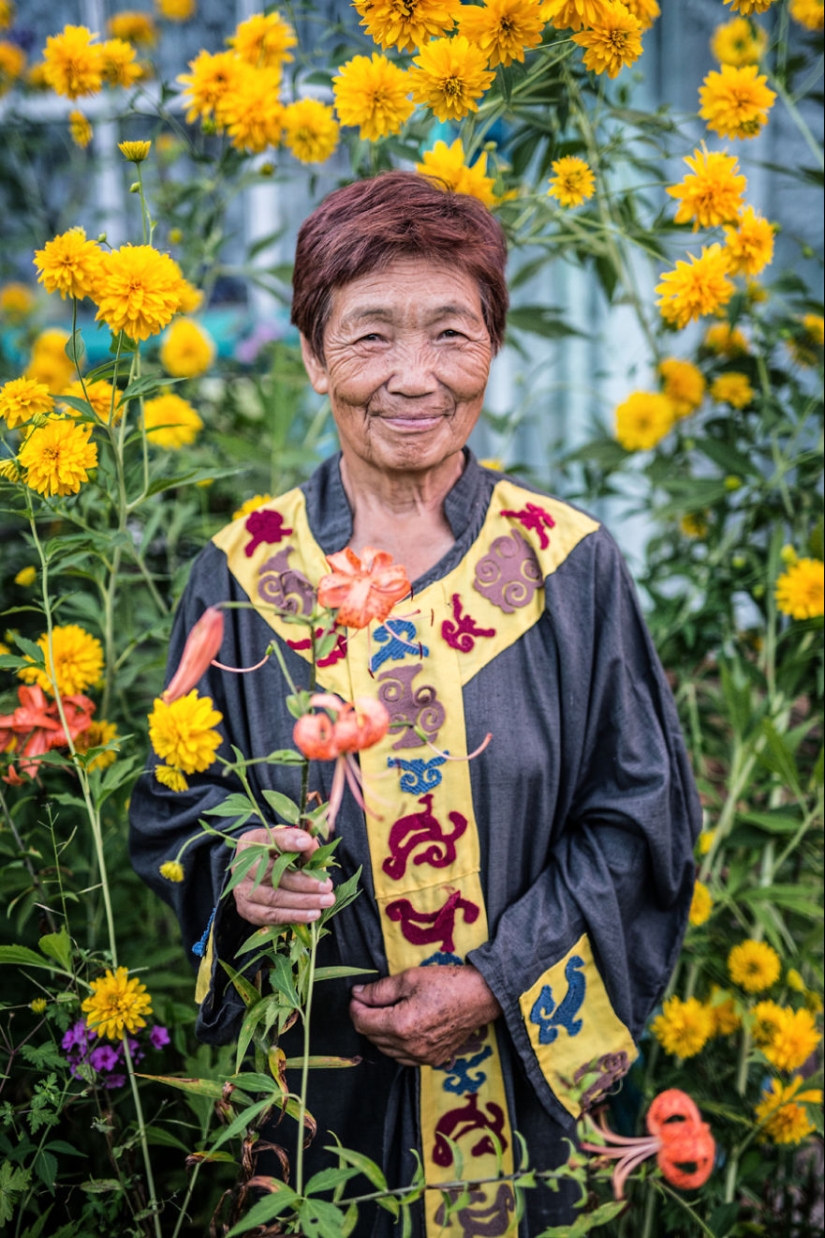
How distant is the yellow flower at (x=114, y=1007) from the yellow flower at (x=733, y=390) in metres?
1.42

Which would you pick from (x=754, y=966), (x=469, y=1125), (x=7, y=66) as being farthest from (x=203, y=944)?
(x=7, y=66)

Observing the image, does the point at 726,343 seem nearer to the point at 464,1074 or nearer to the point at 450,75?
the point at 450,75

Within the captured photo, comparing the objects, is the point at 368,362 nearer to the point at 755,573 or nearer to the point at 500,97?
the point at 500,97

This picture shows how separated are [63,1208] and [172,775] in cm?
61

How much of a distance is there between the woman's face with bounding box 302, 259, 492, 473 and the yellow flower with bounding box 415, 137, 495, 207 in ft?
0.64

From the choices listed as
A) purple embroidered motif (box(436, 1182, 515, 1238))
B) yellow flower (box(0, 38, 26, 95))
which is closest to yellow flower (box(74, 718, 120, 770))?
purple embroidered motif (box(436, 1182, 515, 1238))

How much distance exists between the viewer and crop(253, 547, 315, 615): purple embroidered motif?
1432mm

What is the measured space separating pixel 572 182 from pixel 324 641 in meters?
0.91

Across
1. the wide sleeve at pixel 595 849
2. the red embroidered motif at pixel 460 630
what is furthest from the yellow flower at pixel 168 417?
the wide sleeve at pixel 595 849

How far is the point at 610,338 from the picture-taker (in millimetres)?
3674

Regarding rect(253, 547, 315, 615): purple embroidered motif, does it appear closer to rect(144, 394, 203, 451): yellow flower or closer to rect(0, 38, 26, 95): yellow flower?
rect(144, 394, 203, 451): yellow flower

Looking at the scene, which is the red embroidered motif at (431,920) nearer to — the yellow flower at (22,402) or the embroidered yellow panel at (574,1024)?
the embroidered yellow panel at (574,1024)

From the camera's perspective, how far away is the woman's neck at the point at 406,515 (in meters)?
1.43

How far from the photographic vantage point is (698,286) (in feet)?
4.74
